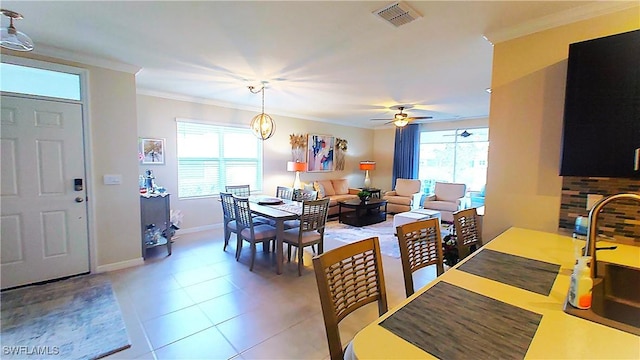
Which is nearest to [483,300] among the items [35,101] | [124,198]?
[124,198]

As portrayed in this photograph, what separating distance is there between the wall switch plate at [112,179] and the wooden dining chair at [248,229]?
1429 millimetres

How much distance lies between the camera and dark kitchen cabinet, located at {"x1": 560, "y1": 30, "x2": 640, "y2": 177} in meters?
1.57

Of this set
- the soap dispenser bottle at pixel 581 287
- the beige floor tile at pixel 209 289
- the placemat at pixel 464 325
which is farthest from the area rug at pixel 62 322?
the soap dispenser bottle at pixel 581 287

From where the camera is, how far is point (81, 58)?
3029 mm

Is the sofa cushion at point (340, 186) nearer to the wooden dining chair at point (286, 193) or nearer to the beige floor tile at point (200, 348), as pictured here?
the wooden dining chair at point (286, 193)

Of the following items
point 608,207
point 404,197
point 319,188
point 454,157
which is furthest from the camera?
point 454,157

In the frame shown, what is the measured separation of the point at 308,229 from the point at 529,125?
2496 mm

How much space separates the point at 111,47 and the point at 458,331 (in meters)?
3.70

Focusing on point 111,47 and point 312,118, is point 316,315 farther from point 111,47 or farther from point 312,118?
point 312,118

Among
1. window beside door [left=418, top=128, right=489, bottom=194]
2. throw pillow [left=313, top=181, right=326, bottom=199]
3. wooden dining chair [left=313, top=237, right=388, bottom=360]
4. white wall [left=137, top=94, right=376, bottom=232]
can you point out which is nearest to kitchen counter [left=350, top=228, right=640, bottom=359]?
wooden dining chair [left=313, top=237, right=388, bottom=360]

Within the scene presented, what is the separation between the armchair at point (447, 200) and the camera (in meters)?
5.97

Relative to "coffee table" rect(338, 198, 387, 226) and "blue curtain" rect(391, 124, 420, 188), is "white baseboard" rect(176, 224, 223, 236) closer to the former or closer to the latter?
"coffee table" rect(338, 198, 387, 226)

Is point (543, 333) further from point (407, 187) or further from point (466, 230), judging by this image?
point (407, 187)

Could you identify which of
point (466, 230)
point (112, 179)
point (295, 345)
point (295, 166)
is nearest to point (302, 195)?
point (295, 166)
